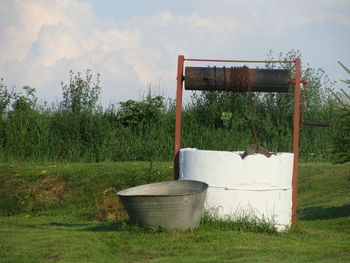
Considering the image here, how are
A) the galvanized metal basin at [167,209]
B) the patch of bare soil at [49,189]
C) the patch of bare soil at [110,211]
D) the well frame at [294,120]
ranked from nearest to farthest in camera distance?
the galvanized metal basin at [167,209] < the well frame at [294,120] < the patch of bare soil at [110,211] < the patch of bare soil at [49,189]

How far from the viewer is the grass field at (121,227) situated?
7.54m

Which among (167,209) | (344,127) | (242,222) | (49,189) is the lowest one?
(49,189)

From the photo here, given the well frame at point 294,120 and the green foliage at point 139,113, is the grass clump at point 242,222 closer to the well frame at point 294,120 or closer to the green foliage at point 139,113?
the well frame at point 294,120

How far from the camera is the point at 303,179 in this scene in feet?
51.3

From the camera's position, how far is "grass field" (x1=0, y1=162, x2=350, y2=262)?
24.7 ft

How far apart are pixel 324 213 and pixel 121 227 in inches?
193

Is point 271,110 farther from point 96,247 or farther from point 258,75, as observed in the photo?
point 96,247

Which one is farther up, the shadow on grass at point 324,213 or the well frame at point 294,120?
the well frame at point 294,120

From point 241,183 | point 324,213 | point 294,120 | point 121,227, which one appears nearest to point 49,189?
point 121,227

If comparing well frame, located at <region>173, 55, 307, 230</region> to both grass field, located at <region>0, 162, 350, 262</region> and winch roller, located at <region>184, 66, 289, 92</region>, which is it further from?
grass field, located at <region>0, 162, 350, 262</region>

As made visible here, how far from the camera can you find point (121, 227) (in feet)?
30.1

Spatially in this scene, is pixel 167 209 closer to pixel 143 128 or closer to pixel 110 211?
pixel 110 211

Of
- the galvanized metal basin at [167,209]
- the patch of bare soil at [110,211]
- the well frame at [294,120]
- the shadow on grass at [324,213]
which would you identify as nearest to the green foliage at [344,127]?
the well frame at [294,120]

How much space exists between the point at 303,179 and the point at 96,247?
8.87m
